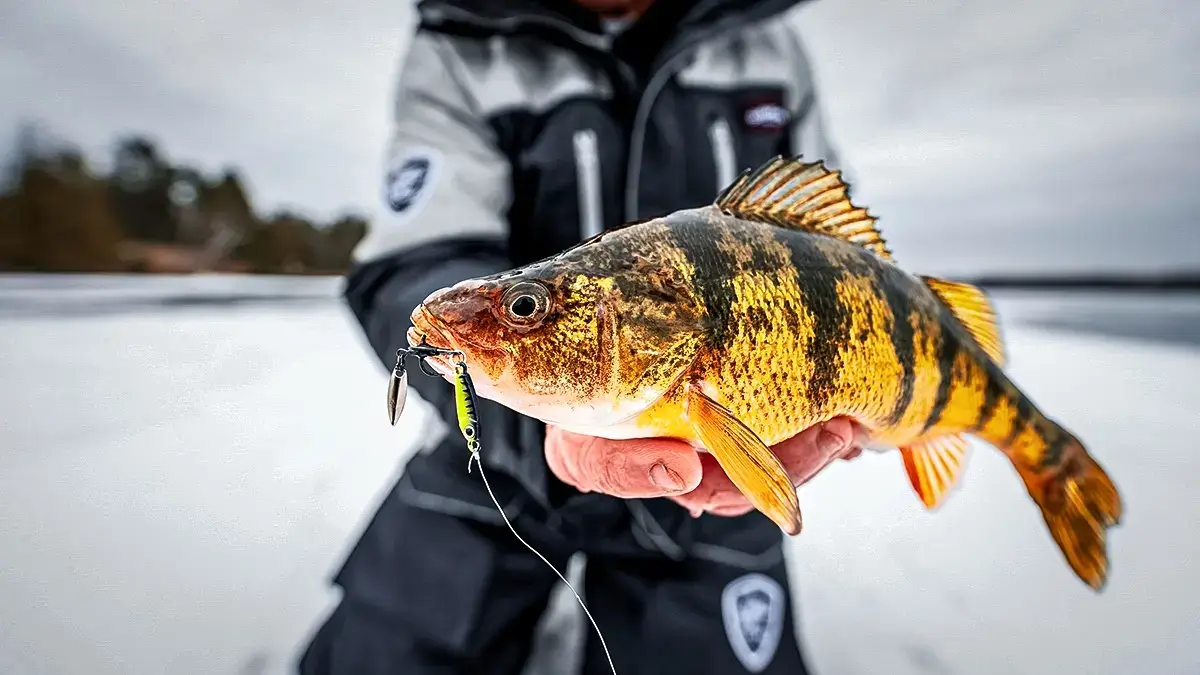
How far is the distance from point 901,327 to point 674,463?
39cm

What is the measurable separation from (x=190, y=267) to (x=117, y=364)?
3.68 m

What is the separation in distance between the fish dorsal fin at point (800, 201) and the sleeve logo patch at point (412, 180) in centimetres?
83

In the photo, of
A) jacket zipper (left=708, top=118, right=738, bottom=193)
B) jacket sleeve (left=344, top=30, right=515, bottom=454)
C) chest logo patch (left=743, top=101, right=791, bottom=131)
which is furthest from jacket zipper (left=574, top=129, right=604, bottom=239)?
chest logo patch (left=743, top=101, right=791, bottom=131)

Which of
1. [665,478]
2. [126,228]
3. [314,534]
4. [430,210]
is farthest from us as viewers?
[126,228]

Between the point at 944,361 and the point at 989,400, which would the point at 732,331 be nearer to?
the point at 944,361

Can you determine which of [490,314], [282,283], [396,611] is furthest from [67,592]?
[282,283]

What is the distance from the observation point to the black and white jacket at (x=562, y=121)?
4.65ft

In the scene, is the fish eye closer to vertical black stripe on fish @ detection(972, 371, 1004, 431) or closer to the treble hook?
the treble hook

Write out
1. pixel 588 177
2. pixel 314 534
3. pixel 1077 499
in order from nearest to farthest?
1. pixel 1077 499
2. pixel 588 177
3. pixel 314 534

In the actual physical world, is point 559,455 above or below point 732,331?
below

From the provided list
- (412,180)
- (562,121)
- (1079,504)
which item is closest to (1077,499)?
(1079,504)

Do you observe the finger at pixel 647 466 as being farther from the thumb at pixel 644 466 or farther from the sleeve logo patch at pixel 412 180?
the sleeve logo patch at pixel 412 180

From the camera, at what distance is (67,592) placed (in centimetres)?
170

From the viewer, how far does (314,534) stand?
6.75 feet
